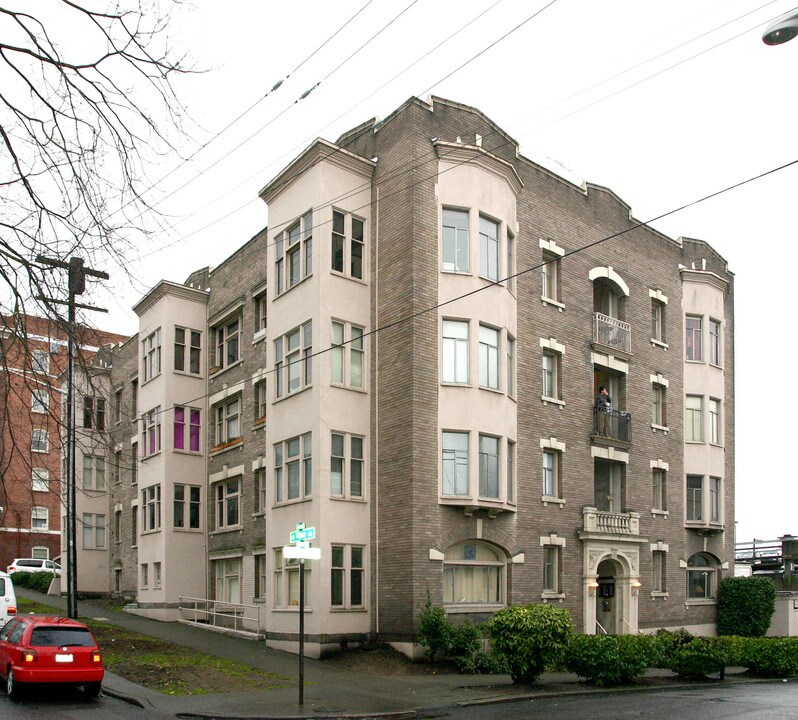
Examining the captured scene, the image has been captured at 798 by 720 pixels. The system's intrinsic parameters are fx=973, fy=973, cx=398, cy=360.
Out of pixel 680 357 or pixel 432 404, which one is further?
pixel 680 357

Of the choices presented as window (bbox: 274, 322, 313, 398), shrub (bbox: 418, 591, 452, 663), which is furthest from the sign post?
window (bbox: 274, 322, 313, 398)

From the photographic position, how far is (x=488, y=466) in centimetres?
2798

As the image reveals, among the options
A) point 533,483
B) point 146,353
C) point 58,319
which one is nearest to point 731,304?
point 533,483

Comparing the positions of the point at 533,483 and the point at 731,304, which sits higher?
the point at 731,304

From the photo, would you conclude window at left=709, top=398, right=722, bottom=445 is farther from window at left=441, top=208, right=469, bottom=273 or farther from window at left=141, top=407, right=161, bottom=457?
window at left=141, top=407, right=161, bottom=457

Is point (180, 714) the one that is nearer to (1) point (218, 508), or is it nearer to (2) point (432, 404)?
(2) point (432, 404)

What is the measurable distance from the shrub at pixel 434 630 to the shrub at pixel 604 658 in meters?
3.29

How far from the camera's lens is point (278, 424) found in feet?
96.9

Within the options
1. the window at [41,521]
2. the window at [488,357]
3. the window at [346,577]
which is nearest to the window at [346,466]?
the window at [346,577]

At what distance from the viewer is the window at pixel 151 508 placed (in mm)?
36094

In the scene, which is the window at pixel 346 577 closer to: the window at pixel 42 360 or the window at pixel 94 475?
the window at pixel 42 360

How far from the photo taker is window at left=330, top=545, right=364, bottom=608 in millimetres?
26734

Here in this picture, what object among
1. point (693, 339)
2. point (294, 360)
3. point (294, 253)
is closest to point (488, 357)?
point (294, 360)

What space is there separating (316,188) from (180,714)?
51.6 ft
